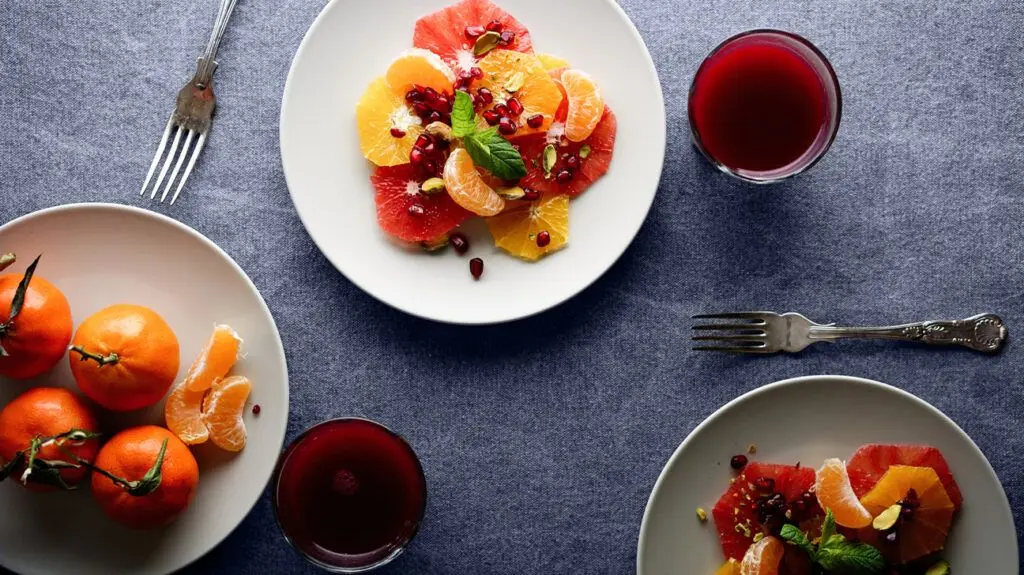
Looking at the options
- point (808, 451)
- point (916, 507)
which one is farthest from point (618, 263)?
point (916, 507)

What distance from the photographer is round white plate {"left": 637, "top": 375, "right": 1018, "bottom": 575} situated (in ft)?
5.79

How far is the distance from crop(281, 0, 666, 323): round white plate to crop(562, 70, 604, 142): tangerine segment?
8 cm

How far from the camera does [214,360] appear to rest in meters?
1.76

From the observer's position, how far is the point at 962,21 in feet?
6.47

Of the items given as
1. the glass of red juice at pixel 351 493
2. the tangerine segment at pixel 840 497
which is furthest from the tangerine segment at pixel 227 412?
the tangerine segment at pixel 840 497

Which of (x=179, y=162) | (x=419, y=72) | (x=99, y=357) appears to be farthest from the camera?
(x=179, y=162)

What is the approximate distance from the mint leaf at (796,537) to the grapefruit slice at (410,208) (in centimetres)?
91

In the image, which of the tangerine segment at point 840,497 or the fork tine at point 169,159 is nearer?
the tangerine segment at point 840,497

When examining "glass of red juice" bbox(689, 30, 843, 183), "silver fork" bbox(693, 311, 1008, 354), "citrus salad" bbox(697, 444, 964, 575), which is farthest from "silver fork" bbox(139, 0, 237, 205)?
"citrus salad" bbox(697, 444, 964, 575)

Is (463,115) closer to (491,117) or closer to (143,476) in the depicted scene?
(491,117)

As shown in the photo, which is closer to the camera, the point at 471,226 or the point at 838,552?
the point at 838,552

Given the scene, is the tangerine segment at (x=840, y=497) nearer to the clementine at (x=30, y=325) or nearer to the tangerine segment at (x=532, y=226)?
the tangerine segment at (x=532, y=226)

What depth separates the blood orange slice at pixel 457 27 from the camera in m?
1.85

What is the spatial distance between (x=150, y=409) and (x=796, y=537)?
4.42 feet
